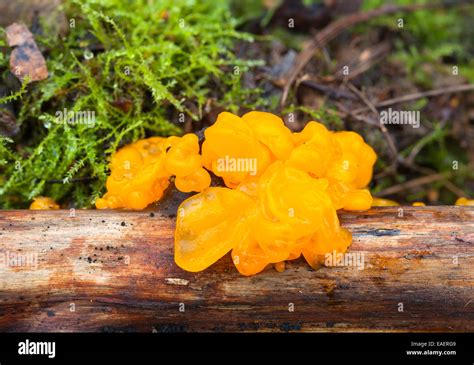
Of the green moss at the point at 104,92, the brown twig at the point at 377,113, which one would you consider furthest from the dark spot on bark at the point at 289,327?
the brown twig at the point at 377,113

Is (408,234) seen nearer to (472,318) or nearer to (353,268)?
(353,268)

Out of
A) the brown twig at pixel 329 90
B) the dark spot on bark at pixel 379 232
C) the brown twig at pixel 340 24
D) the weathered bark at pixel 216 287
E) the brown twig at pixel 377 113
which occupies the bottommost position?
the weathered bark at pixel 216 287

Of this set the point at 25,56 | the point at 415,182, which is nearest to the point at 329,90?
the point at 415,182

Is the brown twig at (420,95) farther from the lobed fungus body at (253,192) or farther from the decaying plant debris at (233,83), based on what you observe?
the lobed fungus body at (253,192)

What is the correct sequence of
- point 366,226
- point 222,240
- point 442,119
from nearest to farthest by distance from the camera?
point 222,240
point 366,226
point 442,119

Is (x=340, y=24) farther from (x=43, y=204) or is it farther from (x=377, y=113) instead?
(x=43, y=204)

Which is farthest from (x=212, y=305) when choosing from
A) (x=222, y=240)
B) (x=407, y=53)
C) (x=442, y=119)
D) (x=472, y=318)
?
(x=407, y=53)
